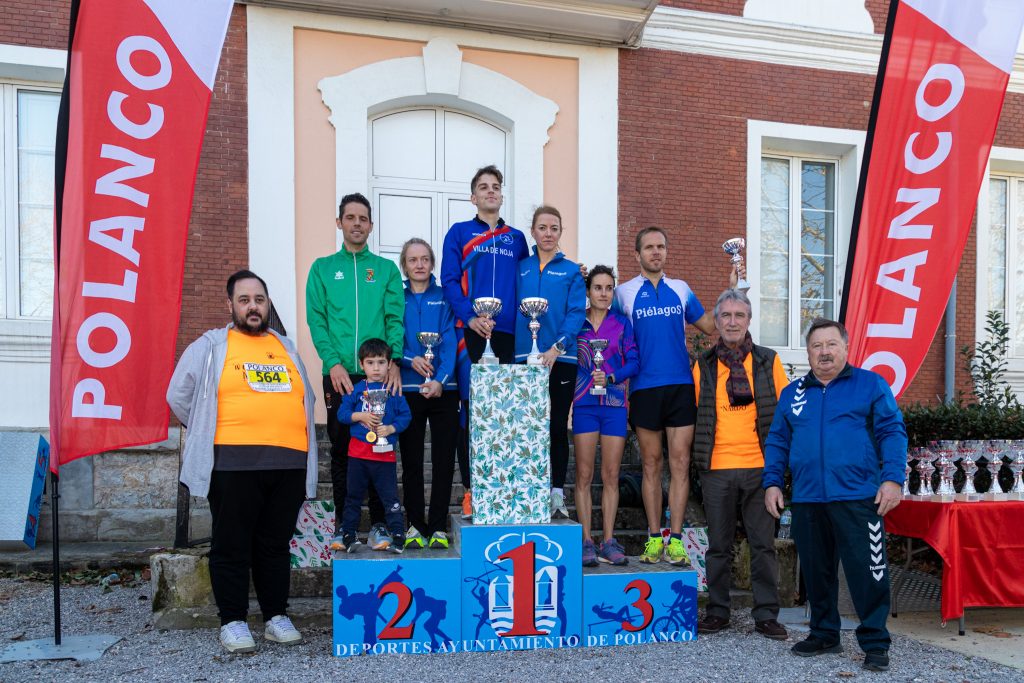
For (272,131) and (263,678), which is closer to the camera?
(263,678)

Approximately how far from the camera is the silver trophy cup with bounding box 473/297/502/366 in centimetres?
478

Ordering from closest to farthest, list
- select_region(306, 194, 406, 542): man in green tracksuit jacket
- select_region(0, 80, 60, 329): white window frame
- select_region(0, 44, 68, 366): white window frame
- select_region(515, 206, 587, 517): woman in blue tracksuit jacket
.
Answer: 1. select_region(306, 194, 406, 542): man in green tracksuit jacket
2. select_region(515, 206, 587, 517): woman in blue tracksuit jacket
3. select_region(0, 44, 68, 366): white window frame
4. select_region(0, 80, 60, 329): white window frame

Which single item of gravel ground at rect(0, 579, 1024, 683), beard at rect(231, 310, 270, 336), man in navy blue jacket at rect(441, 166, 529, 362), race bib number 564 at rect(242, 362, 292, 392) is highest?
man in navy blue jacket at rect(441, 166, 529, 362)

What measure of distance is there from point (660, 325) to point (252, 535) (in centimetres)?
256

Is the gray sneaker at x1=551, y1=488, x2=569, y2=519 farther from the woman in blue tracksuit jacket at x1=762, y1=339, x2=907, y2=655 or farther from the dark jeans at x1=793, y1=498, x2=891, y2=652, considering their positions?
the dark jeans at x1=793, y1=498, x2=891, y2=652

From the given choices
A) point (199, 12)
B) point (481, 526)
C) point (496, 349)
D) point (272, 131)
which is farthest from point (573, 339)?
point (272, 131)

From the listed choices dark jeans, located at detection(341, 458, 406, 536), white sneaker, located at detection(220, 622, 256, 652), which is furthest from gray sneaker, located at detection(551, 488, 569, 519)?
white sneaker, located at detection(220, 622, 256, 652)

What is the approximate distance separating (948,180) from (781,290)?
4604 mm

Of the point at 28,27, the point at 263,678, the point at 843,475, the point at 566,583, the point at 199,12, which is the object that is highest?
the point at 28,27

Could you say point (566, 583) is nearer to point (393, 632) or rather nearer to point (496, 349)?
point (393, 632)

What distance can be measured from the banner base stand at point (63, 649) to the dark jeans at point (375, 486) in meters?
1.39

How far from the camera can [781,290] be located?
9875 mm

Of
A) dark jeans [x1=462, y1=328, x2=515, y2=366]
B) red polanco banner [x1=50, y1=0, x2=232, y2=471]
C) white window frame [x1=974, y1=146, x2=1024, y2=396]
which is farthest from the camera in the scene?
white window frame [x1=974, y1=146, x2=1024, y2=396]

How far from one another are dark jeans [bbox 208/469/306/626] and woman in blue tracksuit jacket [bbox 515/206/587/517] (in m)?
1.47
